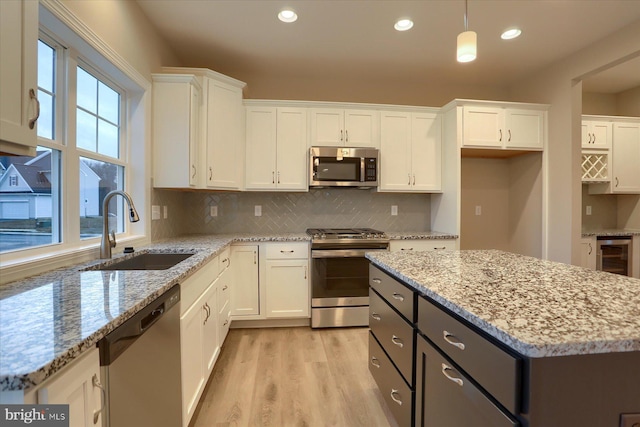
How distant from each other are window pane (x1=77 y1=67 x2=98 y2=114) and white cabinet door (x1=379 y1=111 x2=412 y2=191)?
102 inches

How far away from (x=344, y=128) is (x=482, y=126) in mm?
1494

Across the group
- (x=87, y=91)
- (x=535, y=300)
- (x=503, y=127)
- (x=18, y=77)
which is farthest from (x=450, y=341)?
(x=503, y=127)

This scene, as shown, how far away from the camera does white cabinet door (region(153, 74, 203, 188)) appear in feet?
8.14

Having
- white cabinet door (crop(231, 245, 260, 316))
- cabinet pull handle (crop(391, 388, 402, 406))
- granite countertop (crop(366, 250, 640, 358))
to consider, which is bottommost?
cabinet pull handle (crop(391, 388, 402, 406))

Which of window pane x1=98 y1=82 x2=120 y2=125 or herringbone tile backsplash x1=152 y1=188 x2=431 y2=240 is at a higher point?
window pane x1=98 y1=82 x2=120 y2=125

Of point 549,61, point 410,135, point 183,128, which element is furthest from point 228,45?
point 549,61

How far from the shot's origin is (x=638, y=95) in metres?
3.76

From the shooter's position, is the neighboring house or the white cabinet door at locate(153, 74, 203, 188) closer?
the neighboring house

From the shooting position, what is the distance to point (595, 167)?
12.0 ft

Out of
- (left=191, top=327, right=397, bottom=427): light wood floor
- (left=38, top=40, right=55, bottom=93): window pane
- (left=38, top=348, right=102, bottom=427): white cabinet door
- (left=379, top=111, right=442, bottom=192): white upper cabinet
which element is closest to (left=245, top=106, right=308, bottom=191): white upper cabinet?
(left=379, top=111, right=442, bottom=192): white upper cabinet

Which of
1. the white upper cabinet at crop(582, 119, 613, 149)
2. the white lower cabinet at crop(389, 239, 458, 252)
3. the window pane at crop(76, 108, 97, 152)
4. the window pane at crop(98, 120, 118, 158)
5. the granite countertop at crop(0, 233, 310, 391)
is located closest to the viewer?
the granite countertop at crop(0, 233, 310, 391)

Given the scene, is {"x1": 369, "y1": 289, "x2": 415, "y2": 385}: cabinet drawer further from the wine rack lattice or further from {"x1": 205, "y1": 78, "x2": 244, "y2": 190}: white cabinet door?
the wine rack lattice

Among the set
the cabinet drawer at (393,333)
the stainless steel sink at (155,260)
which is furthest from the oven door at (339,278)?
the stainless steel sink at (155,260)

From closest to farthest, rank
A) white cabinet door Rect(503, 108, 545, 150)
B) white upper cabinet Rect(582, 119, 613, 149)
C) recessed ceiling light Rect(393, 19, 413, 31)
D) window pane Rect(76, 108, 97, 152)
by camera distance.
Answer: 1. window pane Rect(76, 108, 97, 152)
2. recessed ceiling light Rect(393, 19, 413, 31)
3. white cabinet door Rect(503, 108, 545, 150)
4. white upper cabinet Rect(582, 119, 613, 149)
